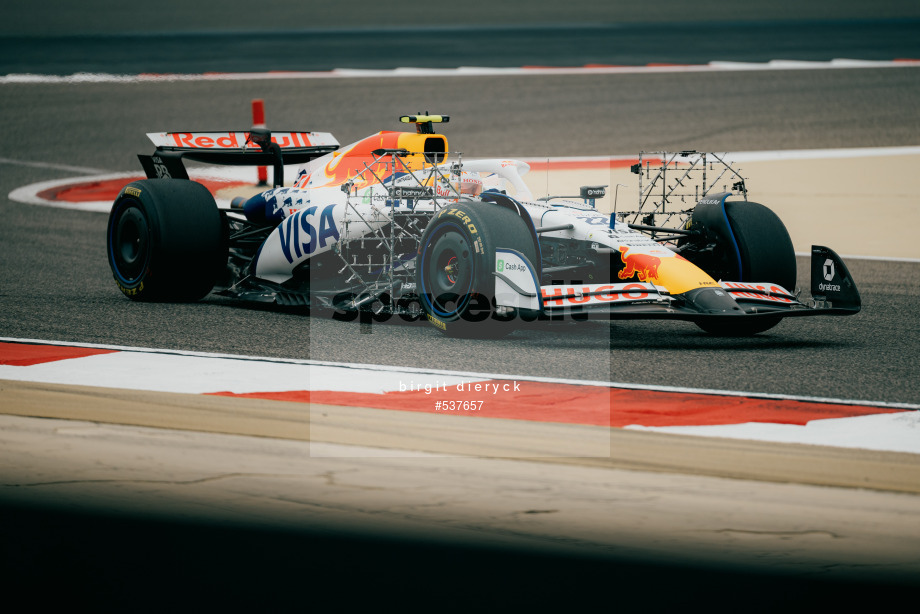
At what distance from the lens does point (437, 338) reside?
6.54 meters

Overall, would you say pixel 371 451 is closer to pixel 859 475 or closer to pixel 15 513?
pixel 15 513

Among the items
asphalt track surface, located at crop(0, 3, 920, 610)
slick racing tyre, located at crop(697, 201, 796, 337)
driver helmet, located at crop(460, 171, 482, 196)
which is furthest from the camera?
driver helmet, located at crop(460, 171, 482, 196)

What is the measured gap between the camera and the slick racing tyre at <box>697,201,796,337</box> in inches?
265

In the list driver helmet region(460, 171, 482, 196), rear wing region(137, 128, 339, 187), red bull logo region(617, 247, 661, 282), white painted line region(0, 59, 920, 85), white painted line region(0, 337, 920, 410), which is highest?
white painted line region(0, 59, 920, 85)

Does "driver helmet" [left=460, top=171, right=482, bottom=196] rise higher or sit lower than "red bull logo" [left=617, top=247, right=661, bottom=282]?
higher

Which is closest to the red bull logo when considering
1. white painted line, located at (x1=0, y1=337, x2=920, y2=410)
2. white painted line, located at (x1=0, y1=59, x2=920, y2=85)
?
white painted line, located at (x1=0, y1=337, x2=920, y2=410)

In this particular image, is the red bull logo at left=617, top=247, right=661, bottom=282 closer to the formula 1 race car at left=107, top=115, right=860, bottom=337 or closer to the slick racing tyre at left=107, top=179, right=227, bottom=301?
the formula 1 race car at left=107, top=115, right=860, bottom=337

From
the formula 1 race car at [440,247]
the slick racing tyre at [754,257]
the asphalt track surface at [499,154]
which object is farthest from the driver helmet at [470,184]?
the slick racing tyre at [754,257]

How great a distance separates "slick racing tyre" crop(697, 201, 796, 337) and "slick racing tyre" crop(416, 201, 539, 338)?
1229 mm

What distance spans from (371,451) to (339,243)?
2891 millimetres

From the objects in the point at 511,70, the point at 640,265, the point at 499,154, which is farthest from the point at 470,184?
the point at 511,70

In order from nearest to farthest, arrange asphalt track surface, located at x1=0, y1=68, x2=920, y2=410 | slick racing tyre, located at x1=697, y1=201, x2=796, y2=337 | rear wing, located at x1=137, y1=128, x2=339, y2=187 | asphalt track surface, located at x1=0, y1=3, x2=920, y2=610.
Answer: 1. asphalt track surface, located at x1=0, y1=3, x2=920, y2=610
2. asphalt track surface, located at x1=0, y1=68, x2=920, y2=410
3. slick racing tyre, located at x1=697, y1=201, x2=796, y2=337
4. rear wing, located at x1=137, y1=128, x2=339, y2=187

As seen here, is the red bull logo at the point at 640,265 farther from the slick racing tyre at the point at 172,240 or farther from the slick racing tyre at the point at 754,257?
the slick racing tyre at the point at 172,240

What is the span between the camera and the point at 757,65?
24.1 metres
